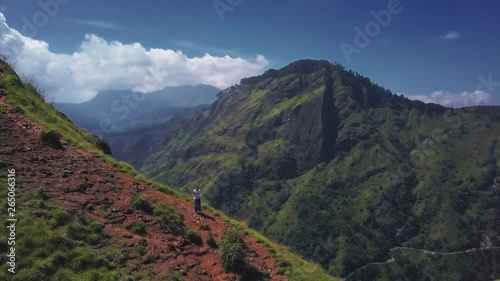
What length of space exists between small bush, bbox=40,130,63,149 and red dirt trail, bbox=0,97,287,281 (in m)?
0.46

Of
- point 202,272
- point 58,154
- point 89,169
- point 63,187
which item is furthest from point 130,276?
point 58,154

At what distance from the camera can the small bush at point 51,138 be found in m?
28.6

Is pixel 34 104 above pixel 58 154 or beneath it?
above

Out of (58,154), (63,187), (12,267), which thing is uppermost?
(58,154)

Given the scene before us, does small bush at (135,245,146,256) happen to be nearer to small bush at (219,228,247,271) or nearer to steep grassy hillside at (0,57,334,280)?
steep grassy hillside at (0,57,334,280)

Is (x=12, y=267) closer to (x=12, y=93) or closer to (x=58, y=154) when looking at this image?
(x=58, y=154)

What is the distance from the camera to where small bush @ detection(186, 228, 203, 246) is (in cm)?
2366

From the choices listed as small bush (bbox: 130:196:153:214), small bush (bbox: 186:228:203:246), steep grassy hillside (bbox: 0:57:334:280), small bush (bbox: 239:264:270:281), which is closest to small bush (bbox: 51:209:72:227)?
steep grassy hillside (bbox: 0:57:334:280)

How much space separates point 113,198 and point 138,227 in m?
3.74

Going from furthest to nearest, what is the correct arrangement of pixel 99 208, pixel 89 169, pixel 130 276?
pixel 89 169
pixel 99 208
pixel 130 276

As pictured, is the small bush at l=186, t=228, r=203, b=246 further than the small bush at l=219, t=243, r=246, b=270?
Yes

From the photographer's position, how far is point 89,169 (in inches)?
1096

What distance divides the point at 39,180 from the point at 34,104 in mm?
13632

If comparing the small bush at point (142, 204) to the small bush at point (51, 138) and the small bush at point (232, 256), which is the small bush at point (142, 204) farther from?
the small bush at point (51, 138)
